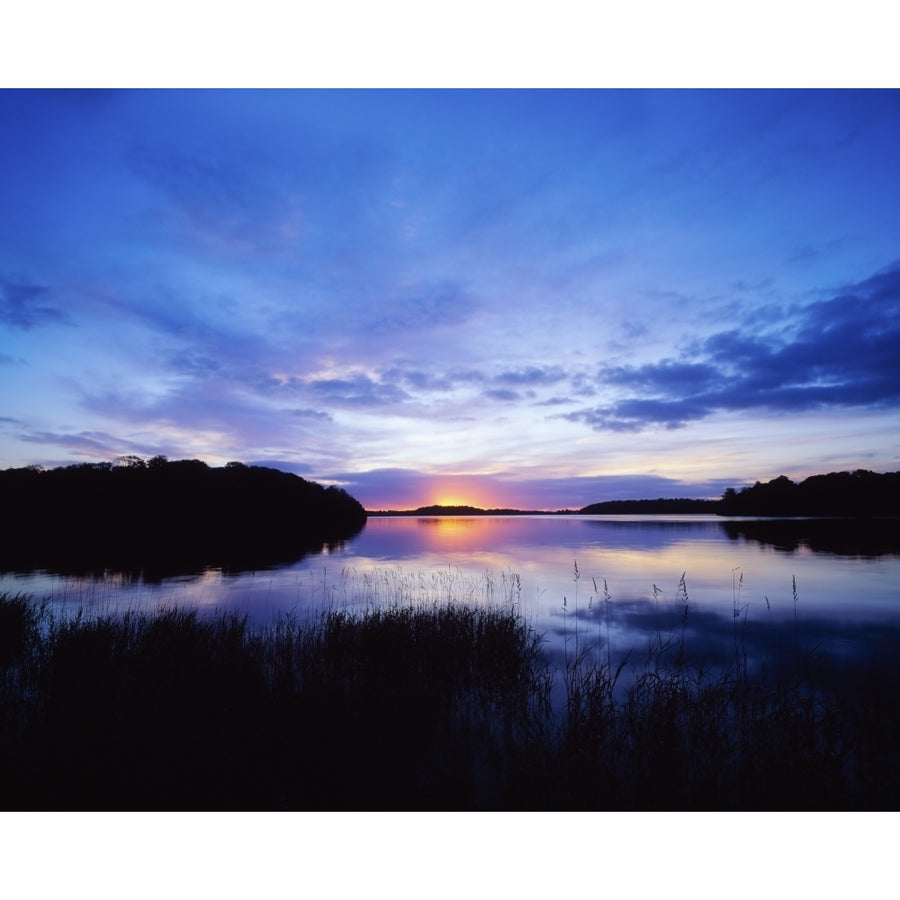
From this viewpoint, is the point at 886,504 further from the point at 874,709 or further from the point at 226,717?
the point at 226,717

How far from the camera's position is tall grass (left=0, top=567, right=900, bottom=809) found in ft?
20.1

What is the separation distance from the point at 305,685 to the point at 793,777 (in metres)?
8.35

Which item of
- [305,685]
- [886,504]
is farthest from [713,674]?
[886,504]

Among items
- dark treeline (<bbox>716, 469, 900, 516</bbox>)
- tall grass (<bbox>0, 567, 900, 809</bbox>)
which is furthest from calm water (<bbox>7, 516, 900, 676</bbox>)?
dark treeline (<bbox>716, 469, 900, 516</bbox>)

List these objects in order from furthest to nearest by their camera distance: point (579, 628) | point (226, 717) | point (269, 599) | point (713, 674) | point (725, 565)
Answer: point (725, 565)
point (269, 599)
point (579, 628)
point (713, 674)
point (226, 717)

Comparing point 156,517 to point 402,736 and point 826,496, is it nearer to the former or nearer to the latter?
point 402,736

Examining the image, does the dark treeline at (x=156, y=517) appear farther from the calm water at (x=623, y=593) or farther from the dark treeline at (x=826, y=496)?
the dark treeline at (x=826, y=496)

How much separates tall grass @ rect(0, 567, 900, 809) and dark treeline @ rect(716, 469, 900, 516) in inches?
5720

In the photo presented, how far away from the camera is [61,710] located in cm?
793

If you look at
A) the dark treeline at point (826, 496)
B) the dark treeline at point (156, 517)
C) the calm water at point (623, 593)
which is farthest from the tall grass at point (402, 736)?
the dark treeline at point (826, 496)

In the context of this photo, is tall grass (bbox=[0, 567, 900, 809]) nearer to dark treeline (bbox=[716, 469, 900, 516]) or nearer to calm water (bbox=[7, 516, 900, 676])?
calm water (bbox=[7, 516, 900, 676])

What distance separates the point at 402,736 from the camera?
7.67m

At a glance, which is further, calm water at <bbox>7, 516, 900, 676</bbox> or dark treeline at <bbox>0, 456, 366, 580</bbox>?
dark treeline at <bbox>0, 456, 366, 580</bbox>

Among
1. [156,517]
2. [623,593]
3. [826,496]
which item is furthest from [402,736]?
[826,496]
